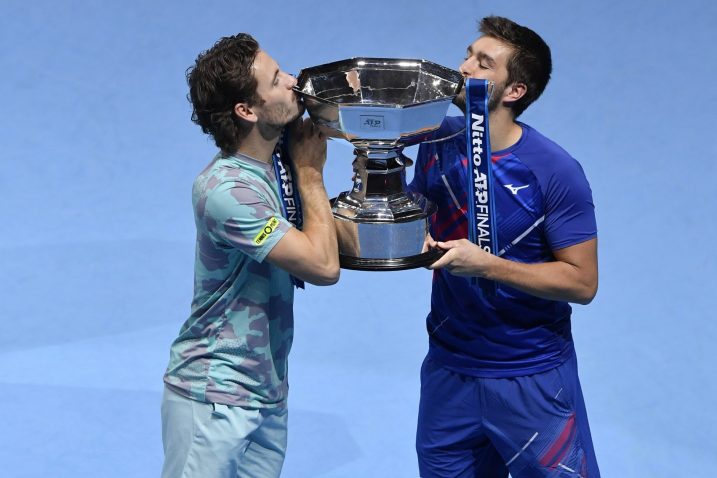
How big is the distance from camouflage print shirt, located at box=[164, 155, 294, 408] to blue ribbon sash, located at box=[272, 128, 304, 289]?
0.06 ft

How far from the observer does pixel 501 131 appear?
2818mm

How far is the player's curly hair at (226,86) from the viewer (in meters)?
2.60

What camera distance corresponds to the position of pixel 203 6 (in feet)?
20.6

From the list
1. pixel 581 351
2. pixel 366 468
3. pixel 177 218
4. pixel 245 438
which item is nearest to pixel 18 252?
pixel 177 218

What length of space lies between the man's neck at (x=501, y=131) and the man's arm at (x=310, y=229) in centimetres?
42

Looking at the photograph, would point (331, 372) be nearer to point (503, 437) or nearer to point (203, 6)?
point (503, 437)

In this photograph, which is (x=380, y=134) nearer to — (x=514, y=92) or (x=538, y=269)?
(x=514, y=92)

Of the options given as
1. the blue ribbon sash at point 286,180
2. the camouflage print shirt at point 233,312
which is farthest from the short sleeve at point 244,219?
the blue ribbon sash at point 286,180

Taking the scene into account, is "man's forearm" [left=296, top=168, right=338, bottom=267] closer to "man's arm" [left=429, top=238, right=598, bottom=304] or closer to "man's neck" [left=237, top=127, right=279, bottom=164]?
"man's neck" [left=237, top=127, right=279, bottom=164]

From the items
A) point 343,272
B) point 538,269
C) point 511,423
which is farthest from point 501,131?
point 343,272

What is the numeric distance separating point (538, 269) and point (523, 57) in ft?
1.70

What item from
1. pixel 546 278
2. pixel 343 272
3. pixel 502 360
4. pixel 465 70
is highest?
pixel 465 70

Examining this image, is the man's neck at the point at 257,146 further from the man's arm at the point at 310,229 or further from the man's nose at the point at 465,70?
the man's nose at the point at 465,70

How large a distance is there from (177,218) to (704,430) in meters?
2.68
